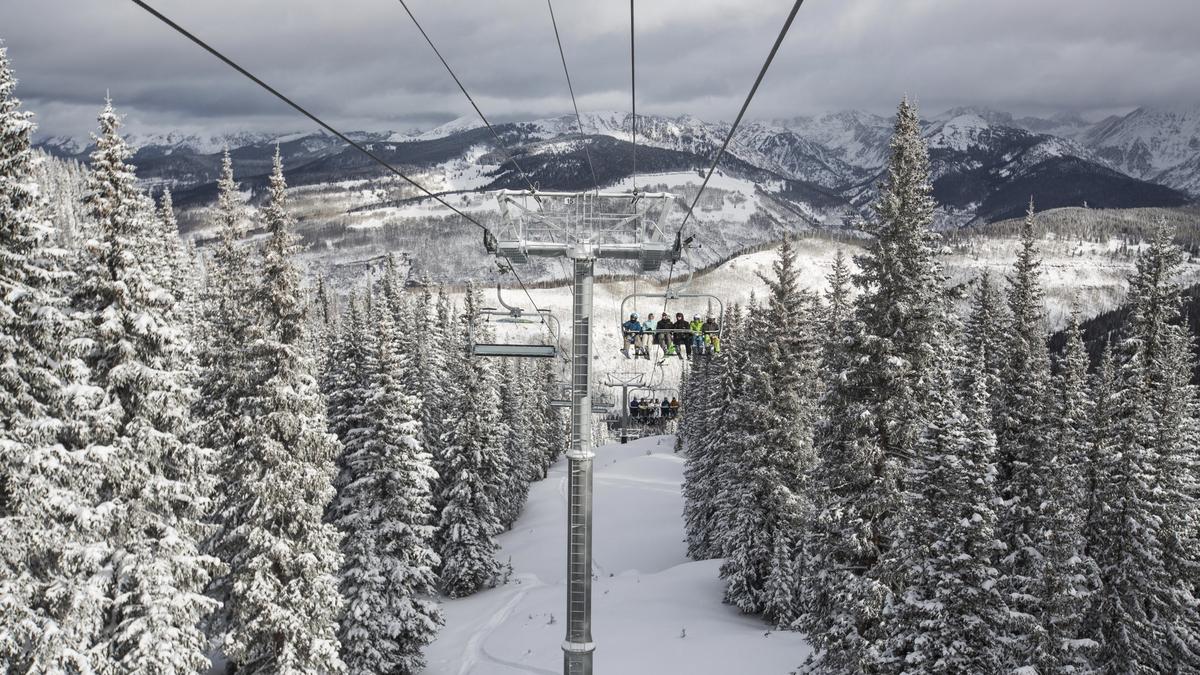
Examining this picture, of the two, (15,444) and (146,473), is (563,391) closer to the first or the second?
(146,473)

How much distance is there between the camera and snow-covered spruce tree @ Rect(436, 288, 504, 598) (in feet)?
149

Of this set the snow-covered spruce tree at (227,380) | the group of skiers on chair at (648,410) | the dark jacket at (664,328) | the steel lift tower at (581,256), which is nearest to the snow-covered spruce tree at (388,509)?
the snow-covered spruce tree at (227,380)

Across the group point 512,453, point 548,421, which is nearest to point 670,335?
point 512,453

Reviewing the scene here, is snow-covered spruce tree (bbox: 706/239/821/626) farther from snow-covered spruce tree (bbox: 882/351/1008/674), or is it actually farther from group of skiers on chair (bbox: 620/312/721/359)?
snow-covered spruce tree (bbox: 882/351/1008/674)

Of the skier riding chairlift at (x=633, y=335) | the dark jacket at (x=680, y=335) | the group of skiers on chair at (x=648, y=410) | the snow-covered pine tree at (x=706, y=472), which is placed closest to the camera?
the skier riding chairlift at (x=633, y=335)

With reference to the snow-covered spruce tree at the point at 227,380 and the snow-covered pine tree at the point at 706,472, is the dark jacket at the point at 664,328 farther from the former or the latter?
the snow-covered pine tree at the point at 706,472

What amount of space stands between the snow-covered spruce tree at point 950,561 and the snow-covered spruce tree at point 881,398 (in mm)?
458

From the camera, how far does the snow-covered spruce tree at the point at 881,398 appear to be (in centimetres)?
2108

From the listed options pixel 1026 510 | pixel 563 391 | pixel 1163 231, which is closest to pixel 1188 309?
pixel 1163 231

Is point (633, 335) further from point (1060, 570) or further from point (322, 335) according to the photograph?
point (322, 335)

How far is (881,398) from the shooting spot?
70.8 feet

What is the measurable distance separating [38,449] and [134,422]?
2.47m

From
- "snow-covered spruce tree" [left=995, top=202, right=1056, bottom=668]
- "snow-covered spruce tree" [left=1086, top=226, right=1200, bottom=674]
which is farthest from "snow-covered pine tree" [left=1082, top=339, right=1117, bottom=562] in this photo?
"snow-covered spruce tree" [left=995, top=202, right=1056, bottom=668]

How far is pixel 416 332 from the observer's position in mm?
49844
